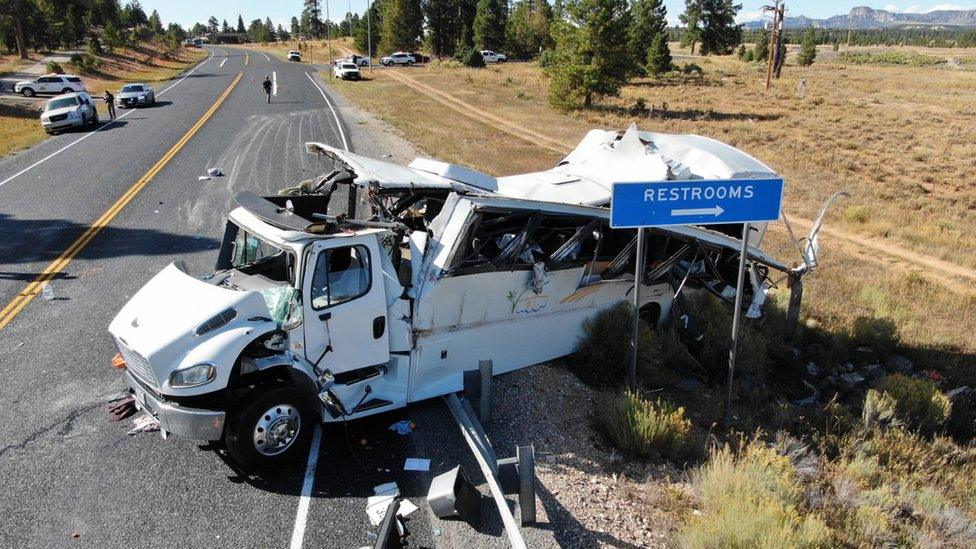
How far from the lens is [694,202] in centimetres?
682

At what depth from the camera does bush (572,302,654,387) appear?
8.52 metres

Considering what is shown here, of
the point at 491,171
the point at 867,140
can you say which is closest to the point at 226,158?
the point at 491,171

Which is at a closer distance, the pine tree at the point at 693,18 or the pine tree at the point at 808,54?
the pine tree at the point at 808,54

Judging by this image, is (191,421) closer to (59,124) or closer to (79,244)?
(79,244)

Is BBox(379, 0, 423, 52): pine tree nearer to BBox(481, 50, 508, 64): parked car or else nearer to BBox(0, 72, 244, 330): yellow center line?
BBox(481, 50, 508, 64): parked car

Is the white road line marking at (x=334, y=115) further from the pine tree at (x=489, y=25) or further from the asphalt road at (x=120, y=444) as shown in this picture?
the pine tree at (x=489, y=25)

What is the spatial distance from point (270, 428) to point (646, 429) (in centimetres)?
379

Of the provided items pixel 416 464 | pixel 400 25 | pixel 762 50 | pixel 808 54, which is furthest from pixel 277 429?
pixel 808 54

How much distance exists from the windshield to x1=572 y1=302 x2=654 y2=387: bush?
28624 millimetres

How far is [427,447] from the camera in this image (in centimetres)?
675

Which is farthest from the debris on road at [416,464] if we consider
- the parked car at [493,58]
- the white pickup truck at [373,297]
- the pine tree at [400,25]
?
the pine tree at [400,25]

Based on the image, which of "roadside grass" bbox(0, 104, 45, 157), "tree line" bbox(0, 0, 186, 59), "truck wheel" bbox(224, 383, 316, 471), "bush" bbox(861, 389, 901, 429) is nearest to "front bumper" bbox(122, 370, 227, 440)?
"truck wheel" bbox(224, 383, 316, 471)

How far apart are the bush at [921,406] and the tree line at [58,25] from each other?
6994 cm

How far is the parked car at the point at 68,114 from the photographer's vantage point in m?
27.2
